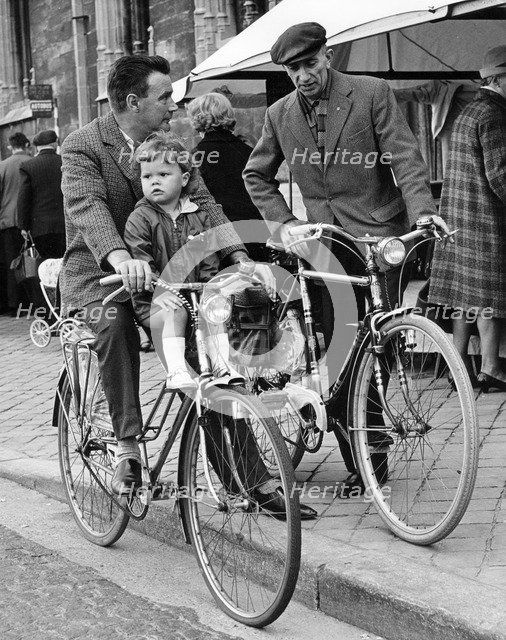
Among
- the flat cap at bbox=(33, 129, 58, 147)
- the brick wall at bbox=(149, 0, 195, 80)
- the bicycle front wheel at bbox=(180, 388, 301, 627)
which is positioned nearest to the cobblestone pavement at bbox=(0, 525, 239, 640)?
the bicycle front wheel at bbox=(180, 388, 301, 627)

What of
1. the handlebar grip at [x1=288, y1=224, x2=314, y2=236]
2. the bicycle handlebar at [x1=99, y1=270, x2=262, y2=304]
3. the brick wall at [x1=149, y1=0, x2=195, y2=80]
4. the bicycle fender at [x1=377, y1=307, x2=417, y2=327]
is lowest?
the bicycle fender at [x1=377, y1=307, x2=417, y2=327]

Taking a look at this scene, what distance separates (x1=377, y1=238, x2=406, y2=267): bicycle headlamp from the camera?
441cm

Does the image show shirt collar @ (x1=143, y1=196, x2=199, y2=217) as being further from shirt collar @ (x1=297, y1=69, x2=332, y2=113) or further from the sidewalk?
the sidewalk

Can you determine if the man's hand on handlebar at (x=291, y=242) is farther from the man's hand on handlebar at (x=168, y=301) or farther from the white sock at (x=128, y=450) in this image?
the white sock at (x=128, y=450)

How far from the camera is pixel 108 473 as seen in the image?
4.93 meters

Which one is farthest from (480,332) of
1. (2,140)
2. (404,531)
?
(2,140)

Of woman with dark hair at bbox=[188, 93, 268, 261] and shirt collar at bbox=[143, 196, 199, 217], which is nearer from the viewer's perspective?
shirt collar at bbox=[143, 196, 199, 217]

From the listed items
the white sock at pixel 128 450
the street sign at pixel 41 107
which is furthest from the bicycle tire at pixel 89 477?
the street sign at pixel 41 107

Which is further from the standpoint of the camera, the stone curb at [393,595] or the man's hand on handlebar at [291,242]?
the man's hand on handlebar at [291,242]

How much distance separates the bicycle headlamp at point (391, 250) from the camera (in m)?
4.41

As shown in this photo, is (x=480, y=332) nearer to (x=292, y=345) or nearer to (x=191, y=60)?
(x=292, y=345)

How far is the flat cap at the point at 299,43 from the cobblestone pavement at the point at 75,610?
224 cm

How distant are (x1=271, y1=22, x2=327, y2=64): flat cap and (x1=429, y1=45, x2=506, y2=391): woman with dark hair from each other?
232 cm

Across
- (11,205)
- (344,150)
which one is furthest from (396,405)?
(11,205)
